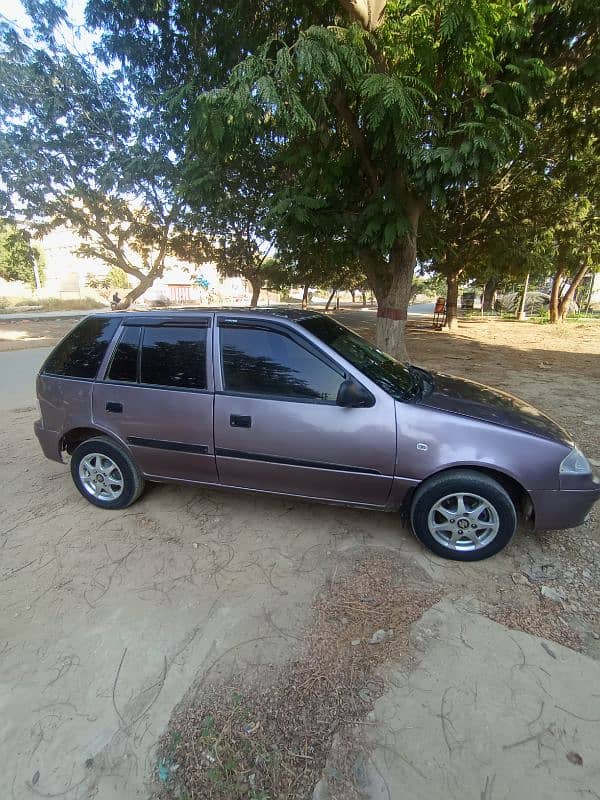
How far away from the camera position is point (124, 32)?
736cm

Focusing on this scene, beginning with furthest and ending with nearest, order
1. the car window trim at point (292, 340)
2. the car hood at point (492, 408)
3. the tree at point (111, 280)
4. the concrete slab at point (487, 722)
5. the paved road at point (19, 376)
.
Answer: the tree at point (111, 280)
the paved road at point (19, 376)
the car window trim at point (292, 340)
the car hood at point (492, 408)
the concrete slab at point (487, 722)

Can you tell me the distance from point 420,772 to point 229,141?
6660mm

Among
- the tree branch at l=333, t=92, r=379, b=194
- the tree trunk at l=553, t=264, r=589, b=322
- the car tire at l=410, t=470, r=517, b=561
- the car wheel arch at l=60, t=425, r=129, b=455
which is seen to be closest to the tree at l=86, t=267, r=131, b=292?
the tree trunk at l=553, t=264, r=589, b=322

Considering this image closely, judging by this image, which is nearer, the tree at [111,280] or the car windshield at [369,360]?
the car windshield at [369,360]

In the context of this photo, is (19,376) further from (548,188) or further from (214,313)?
(548,188)

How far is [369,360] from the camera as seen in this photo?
3.08m

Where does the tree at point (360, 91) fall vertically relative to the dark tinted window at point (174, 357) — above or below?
above

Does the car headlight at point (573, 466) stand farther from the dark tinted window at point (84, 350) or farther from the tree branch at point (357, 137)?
the tree branch at point (357, 137)

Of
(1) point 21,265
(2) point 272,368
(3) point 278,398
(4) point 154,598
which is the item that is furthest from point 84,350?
(1) point 21,265

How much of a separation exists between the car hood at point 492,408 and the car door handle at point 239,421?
3.99 ft

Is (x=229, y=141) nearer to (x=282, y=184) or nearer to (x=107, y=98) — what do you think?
(x=282, y=184)

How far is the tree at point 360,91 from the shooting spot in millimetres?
4164

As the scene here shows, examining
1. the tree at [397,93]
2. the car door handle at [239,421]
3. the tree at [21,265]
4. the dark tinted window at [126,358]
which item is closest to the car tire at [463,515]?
the car door handle at [239,421]

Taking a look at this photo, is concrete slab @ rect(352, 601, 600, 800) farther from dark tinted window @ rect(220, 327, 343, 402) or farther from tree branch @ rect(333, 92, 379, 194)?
tree branch @ rect(333, 92, 379, 194)
